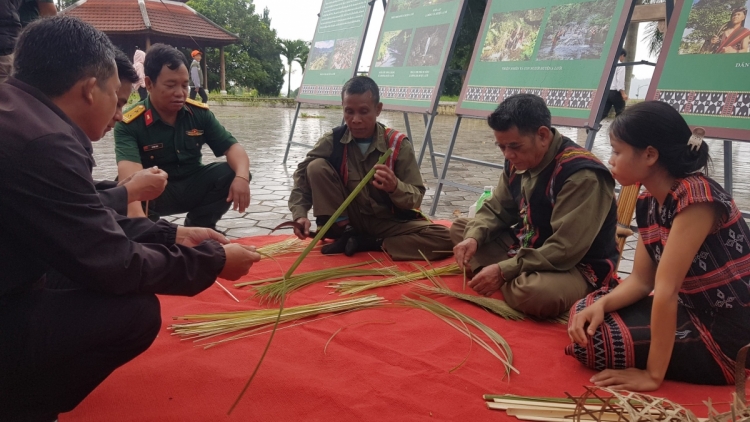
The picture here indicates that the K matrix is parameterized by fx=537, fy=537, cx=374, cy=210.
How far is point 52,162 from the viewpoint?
48.8 inches

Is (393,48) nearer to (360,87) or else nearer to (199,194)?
(360,87)

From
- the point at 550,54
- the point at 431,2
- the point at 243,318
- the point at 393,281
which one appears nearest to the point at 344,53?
the point at 431,2

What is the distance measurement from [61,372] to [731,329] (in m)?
2.03

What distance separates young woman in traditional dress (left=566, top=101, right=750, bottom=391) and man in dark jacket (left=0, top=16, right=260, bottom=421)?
1.37 metres

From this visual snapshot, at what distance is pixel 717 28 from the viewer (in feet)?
10.3

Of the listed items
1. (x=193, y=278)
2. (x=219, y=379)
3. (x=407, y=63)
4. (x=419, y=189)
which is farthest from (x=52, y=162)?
(x=407, y=63)

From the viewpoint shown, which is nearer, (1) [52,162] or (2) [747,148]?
(1) [52,162]

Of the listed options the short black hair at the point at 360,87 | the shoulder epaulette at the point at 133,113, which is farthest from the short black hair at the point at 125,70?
the short black hair at the point at 360,87

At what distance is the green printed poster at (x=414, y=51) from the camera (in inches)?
198

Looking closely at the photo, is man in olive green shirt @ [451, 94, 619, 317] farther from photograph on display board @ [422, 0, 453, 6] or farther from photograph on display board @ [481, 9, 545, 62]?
photograph on display board @ [422, 0, 453, 6]

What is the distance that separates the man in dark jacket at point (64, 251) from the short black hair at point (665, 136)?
1388 millimetres

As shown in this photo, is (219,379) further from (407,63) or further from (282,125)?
(282,125)

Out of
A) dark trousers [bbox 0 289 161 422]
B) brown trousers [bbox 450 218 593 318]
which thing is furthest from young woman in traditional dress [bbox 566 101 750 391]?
dark trousers [bbox 0 289 161 422]

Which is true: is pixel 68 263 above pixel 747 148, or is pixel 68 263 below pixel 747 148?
below
